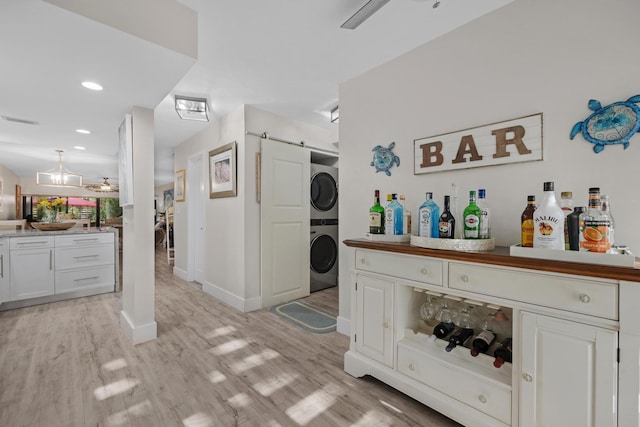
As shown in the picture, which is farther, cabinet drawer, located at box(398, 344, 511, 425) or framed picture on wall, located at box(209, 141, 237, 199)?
framed picture on wall, located at box(209, 141, 237, 199)

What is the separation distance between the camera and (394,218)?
1958 mm

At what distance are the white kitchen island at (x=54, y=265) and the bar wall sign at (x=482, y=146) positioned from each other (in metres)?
4.34

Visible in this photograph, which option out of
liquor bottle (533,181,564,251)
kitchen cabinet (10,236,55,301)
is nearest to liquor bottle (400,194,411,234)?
liquor bottle (533,181,564,251)

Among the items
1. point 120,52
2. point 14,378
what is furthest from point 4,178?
point 120,52

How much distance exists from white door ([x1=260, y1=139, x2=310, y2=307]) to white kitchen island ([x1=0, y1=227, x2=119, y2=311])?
2448 millimetres

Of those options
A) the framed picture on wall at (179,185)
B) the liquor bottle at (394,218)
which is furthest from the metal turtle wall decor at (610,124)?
the framed picture on wall at (179,185)

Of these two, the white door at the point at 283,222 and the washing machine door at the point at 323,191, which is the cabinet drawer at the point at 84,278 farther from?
the washing machine door at the point at 323,191

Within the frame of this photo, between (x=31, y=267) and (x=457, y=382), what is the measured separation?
4755 mm

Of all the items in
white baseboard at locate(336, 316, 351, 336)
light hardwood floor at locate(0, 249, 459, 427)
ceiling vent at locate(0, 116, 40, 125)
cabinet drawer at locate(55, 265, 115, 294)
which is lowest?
light hardwood floor at locate(0, 249, 459, 427)

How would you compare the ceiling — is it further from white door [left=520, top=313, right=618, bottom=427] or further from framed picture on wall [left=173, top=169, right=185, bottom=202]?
white door [left=520, top=313, right=618, bottom=427]

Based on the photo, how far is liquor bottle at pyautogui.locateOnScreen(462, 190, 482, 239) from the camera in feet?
5.05

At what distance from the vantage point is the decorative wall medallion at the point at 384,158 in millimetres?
2270

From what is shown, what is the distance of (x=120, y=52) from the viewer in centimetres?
173

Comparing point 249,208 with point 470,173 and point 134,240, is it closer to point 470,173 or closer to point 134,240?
point 134,240
